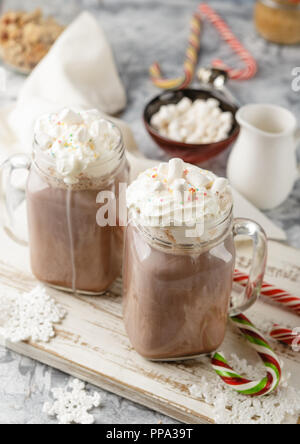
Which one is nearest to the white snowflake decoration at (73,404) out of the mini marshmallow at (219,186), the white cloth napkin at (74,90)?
the mini marshmallow at (219,186)

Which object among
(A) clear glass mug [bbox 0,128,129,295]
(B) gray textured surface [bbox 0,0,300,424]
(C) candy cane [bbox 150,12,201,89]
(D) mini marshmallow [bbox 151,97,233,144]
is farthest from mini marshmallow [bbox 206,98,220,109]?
(A) clear glass mug [bbox 0,128,129,295]

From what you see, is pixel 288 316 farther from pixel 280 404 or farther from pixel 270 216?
pixel 270 216

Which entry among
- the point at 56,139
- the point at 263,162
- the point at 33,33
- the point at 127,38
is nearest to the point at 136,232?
the point at 56,139

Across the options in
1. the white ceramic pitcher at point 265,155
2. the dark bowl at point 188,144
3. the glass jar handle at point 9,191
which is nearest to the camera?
the glass jar handle at point 9,191

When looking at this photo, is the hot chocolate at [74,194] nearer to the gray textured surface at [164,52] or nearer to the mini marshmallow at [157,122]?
the gray textured surface at [164,52]

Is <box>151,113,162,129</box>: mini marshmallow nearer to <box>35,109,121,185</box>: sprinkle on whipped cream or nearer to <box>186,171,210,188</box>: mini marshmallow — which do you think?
<box>35,109,121,185</box>: sprinkle on whipped cream

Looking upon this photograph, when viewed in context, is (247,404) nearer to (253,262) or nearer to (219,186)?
(253,262)

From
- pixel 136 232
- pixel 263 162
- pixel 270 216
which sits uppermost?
pixel 136 232
